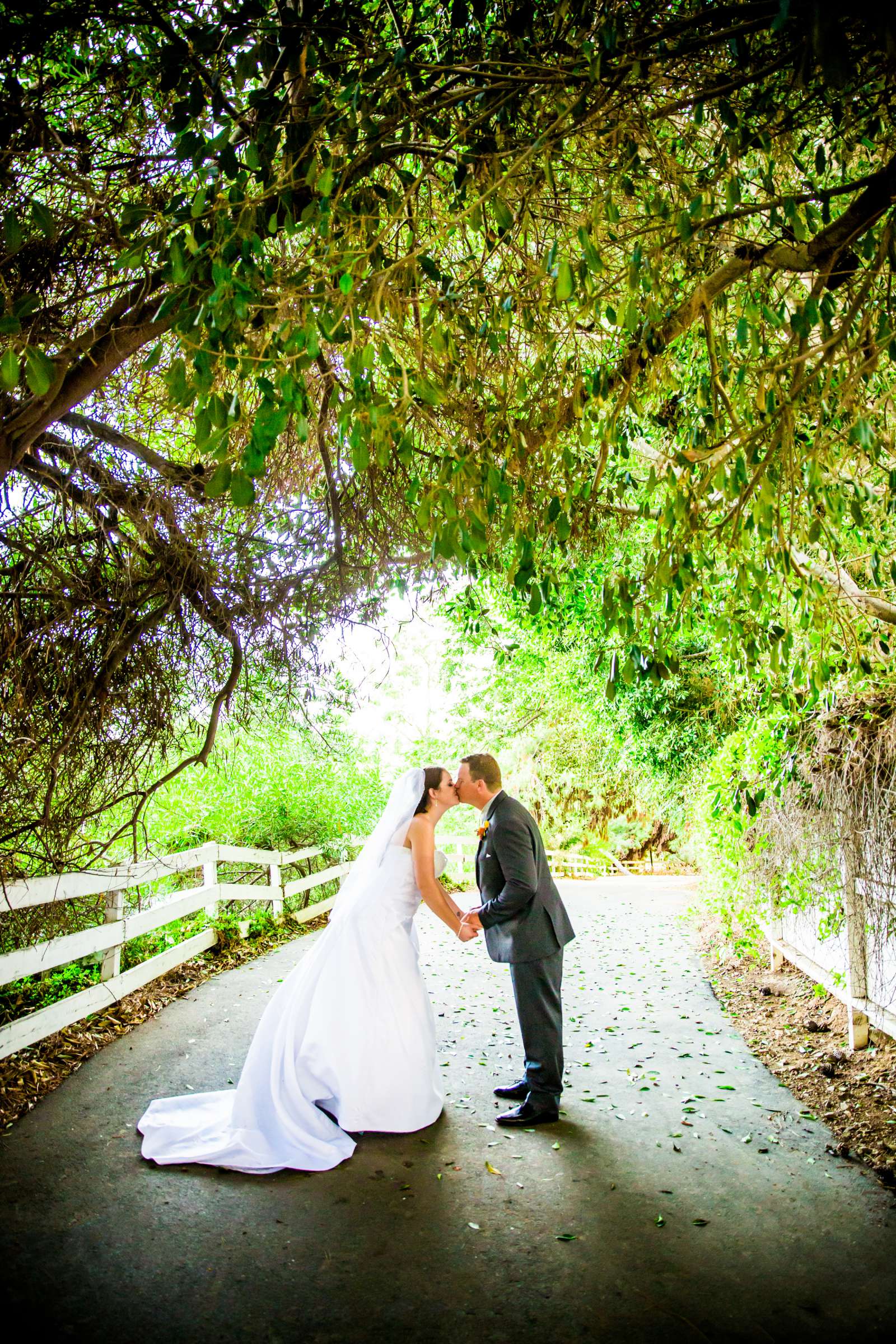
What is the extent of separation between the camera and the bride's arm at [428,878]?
5887 mm

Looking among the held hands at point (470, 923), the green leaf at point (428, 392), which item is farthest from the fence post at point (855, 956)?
the green leaf at point (428, 392)

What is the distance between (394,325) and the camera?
16.8ft

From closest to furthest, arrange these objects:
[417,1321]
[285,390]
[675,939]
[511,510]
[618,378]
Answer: [285,390] → [417,1321] → [511,510] → [618,378] → [675,939]

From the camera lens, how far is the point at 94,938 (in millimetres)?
6973

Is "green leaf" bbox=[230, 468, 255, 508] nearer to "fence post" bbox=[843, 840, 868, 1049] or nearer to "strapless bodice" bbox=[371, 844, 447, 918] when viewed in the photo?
"strapless bodice" bbox=[371, 844, 447, 918]

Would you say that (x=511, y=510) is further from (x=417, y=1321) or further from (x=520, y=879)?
(x=417, y=1321)

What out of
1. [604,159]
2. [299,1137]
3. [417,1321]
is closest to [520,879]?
[299,1137]

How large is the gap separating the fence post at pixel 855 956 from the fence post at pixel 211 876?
21.6 ft

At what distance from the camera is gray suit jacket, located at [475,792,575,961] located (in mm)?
5688

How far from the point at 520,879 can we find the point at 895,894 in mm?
2646

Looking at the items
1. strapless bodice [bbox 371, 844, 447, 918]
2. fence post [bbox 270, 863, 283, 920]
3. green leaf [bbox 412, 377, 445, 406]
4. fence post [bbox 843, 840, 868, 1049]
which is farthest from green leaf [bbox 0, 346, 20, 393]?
fence post [bbox 270, 863, 283, 920]

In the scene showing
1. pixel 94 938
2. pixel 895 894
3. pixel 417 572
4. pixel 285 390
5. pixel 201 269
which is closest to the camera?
pixel 285 390

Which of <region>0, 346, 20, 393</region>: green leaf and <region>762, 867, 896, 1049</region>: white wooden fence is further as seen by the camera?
<region>762, 867, 896, 1049</region>: white wooden fence

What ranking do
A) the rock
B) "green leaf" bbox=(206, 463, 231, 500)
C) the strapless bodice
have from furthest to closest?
the rock < the strapless bodice < "green leaf" bbox=(206, 463, 231, 500)
